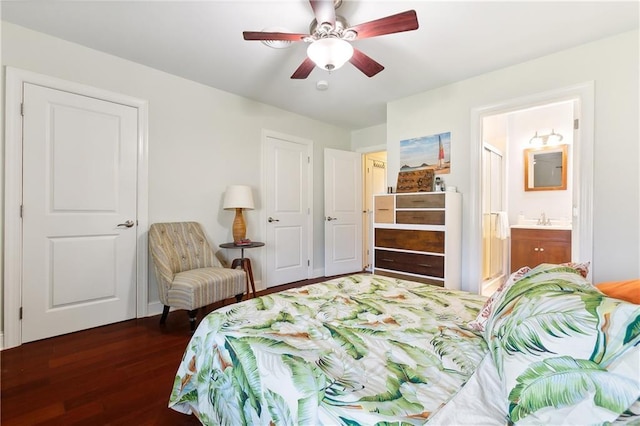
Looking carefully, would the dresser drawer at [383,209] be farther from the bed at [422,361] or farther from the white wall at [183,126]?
the bed at [422,361]

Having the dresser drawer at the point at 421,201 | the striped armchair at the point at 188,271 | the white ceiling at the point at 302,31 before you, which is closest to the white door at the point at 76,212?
the striped armchair at the point at 188,271

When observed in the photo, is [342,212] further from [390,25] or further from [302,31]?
[390,25]

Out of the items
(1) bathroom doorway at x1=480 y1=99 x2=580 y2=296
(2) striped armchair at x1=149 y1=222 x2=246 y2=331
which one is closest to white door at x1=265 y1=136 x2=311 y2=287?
(2) striped armchair at x1=149 y1=222 x2=246 y2=331

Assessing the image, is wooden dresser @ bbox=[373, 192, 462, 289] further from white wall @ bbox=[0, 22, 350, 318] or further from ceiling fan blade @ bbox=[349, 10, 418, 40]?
ceiling fan blade @ bbox=[349, 10, 418, 40]

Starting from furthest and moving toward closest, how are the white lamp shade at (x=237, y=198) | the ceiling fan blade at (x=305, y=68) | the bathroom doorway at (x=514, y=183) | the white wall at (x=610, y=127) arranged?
the bathroom doorway at (x=514, y=183)
the white lamp shade at (x=237, y=198)
the white wall at (x=610, y=127)
the ceiling fan blade at (x=305, y=68)

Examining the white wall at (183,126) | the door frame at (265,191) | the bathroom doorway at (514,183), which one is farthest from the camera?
A: the door frame at (265,191)

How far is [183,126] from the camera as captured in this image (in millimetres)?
3096

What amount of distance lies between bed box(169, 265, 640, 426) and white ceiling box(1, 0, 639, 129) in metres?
1.94

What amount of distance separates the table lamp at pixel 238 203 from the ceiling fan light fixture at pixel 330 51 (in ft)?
5.79

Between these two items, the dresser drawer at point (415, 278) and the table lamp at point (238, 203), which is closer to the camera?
the dresser drawer at point (415, 278)

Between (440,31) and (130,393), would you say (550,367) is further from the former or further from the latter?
(440,31)

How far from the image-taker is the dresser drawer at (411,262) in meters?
2.93

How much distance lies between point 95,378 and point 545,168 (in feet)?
17.3

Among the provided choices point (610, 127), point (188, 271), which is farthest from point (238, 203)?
point (610, 127)
